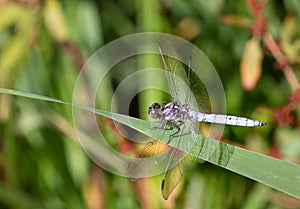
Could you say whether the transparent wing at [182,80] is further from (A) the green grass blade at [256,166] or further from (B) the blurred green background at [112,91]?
(A) the green grass blade at [256,166]

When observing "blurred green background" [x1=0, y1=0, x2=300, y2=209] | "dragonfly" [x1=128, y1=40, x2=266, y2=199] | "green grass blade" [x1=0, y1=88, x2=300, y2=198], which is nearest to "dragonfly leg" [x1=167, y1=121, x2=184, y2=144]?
"dragonfly" [x1=128, y1=40, x2=266, y2=199]

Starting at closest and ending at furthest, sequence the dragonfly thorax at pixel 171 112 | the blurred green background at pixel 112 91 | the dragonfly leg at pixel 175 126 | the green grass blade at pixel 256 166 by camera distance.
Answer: the green grass blade at pixel 256 166, the dragonfly leg at pixel 175 126, the dragonfly thorax at pixel 171 112, the blurred green background at pixel 112 91

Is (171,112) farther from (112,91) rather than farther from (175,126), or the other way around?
(112,91)

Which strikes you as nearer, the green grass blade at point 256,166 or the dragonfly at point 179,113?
the green grass blade at point 256,166

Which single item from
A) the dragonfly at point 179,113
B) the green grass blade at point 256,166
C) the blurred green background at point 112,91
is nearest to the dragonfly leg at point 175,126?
the dragonfly at point 179,113

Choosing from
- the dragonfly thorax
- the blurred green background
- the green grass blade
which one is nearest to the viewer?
the green grass blade

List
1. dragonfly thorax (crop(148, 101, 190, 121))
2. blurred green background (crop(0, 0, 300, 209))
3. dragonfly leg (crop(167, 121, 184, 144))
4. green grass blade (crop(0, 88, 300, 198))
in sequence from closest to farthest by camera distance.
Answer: green grass blade (crop(0, 88, 300, 198)) → dragonfly leg (crop(167, 121, 184, 144)) → dragonfly thorax (crop(148, 101, 190, 121)) → blurred green background (crop(0, 0, 300, 209))

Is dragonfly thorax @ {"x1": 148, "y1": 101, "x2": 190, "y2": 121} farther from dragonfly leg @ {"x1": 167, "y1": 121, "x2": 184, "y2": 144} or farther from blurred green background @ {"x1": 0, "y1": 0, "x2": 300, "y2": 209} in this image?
blurred green background @ {"x1": 0, "y1": 0, "x2": 300, "y2": 209}

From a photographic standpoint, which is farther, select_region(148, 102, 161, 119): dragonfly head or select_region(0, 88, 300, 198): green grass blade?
select_region(148, 102, 161, 119): dragonfly head

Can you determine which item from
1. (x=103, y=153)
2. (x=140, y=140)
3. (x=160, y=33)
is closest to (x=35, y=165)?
(x=103, y=153)
